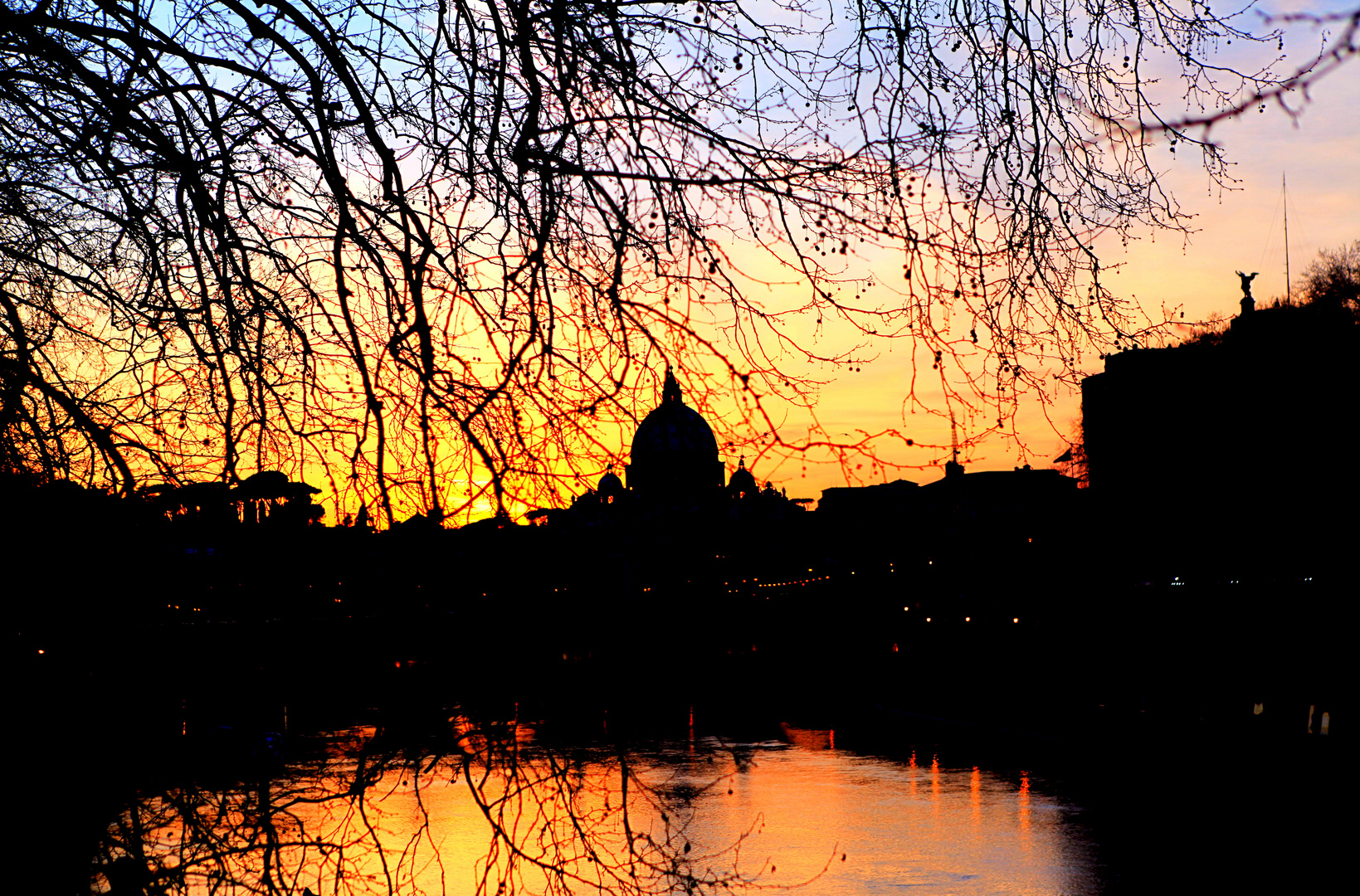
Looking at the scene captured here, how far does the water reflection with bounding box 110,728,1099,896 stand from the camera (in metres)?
13.6

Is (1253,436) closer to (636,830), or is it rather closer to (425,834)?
(636,830)

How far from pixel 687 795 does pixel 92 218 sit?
14.6 m

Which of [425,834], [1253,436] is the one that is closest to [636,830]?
[425,834]

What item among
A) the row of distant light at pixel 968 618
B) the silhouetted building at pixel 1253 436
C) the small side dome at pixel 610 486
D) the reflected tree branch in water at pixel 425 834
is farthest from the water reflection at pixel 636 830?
the silhouetted building at pixel 1253 436

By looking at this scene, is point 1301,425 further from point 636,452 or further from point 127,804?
point 636,452

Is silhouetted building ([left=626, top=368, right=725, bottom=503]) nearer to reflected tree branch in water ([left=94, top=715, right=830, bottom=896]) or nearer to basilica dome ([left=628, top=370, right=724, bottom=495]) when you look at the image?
basilica dome ([left=628, top=370, right=724, bottom=495])

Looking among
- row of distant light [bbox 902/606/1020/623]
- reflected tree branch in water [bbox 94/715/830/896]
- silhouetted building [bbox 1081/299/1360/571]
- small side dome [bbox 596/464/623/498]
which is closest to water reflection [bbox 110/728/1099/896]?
reflected tree branch in water [bbox 94/715/830/896]

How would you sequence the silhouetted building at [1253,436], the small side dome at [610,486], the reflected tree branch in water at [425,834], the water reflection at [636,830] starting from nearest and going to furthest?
the small side dome at [610,486], the reflected tree branch in water at [425,834], the water reflection at [636,830], the silhouetted building at [1253,436]

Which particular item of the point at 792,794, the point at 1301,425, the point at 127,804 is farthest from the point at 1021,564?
the point at 127,804

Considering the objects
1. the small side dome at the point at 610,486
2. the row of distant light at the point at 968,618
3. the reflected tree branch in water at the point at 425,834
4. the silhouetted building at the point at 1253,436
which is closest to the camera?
the small side dome at the point at 610,486

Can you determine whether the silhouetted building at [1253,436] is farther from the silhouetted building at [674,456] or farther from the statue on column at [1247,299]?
the silhouetted building at [674,456]

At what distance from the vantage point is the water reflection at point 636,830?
1365cm

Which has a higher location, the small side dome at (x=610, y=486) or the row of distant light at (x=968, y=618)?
the small side dome at (x=610, y=486)

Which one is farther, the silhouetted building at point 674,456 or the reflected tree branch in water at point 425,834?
the reflected tree branch in water at point 425,834
